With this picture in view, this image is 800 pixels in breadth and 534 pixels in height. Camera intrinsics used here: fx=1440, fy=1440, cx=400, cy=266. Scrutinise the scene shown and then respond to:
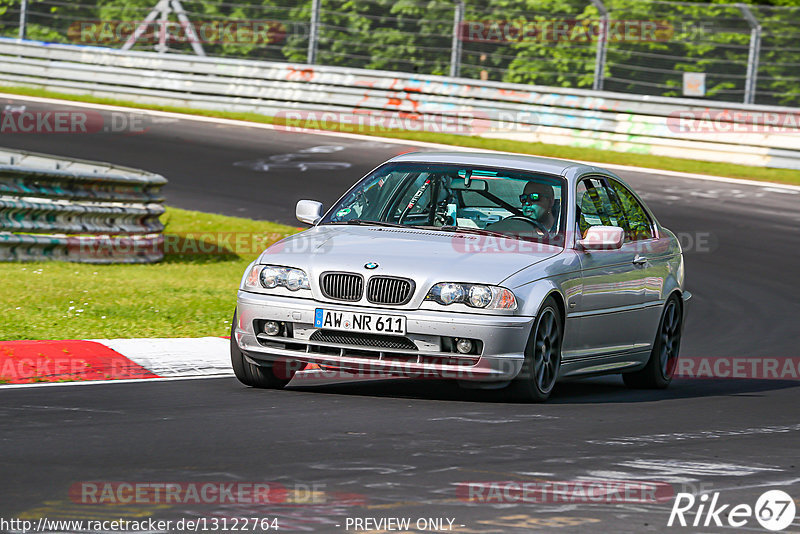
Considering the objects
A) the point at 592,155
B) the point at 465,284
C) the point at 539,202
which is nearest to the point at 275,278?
the point at 465,284

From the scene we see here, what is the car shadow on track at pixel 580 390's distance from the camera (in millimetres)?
8812

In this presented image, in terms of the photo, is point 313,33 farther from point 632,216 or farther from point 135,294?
point 632,216

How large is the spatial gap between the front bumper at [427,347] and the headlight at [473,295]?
68mm

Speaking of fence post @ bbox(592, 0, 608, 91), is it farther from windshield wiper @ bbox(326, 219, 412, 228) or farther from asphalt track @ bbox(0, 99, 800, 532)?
windshield wiper @ bbox(326, 219, 412, 228)

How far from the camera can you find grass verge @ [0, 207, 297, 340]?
10750 millimetres

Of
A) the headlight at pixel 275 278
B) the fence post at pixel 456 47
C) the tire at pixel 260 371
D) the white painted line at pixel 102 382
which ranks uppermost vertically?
the fence post at pixel 456 47

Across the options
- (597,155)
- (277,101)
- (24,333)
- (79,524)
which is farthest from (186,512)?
(277,101)

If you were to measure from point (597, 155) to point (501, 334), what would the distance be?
16775mm

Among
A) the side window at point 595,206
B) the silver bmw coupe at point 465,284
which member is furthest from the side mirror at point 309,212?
the side window at point 595,206

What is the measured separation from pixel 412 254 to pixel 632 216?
2.61m

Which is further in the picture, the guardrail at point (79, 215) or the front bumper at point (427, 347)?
the guardrail at point (79, 215)

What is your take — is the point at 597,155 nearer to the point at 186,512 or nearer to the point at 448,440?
the point at 448,440

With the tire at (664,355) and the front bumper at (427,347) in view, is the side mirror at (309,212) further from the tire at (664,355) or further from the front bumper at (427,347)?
the tire at (664,355)

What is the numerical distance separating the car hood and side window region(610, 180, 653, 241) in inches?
56.0
